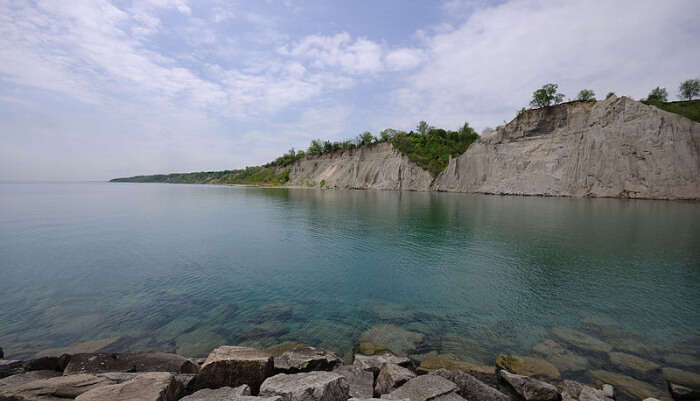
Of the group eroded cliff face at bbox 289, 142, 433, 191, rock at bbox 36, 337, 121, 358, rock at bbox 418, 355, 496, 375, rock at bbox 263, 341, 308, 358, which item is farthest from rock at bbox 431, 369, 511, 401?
eroded cliff face at bbox 289, 142, 433, 191

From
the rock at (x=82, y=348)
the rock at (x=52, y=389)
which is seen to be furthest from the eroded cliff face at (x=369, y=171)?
the rock at (x=52, y=389)

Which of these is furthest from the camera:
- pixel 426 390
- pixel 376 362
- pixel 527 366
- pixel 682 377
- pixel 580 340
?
pixel 580 340

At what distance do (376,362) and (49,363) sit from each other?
22.9 ft

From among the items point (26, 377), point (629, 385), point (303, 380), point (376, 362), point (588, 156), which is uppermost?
point (588, 156)

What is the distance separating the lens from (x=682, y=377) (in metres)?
6.27

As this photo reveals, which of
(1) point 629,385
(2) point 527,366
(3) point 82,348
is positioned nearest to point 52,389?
(3) point 82,348

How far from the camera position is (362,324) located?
352 inches

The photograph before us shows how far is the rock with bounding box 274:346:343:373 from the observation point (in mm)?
5934

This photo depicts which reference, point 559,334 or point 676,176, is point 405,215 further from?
point 676,176

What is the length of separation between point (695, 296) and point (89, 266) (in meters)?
25.8

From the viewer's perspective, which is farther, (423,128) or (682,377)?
(423,128)

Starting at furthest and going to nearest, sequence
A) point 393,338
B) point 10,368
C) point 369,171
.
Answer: point 369,171 → point 393,338 → point 10,368

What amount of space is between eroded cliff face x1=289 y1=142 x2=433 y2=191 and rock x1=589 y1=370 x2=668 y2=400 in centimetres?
6992

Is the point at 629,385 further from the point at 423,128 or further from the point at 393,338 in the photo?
the point at 423,128
